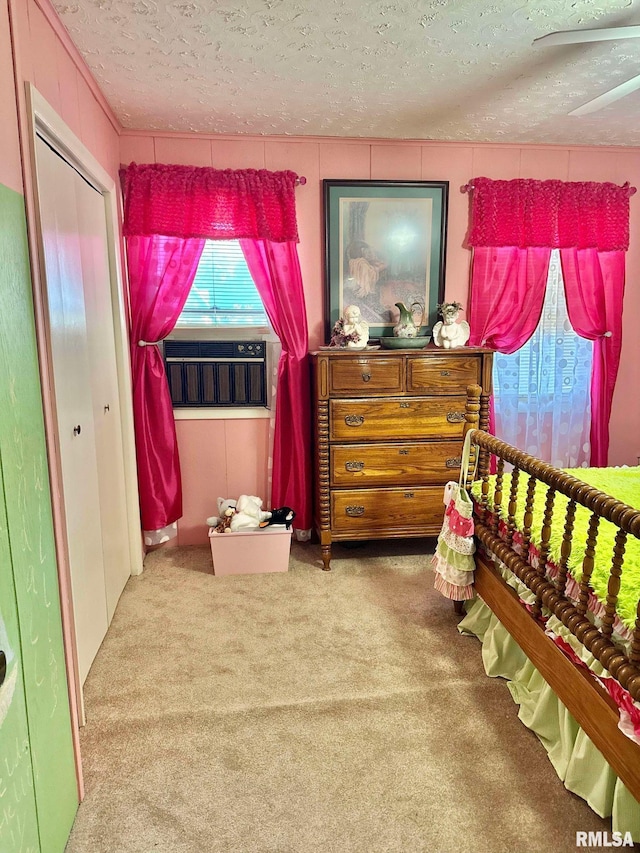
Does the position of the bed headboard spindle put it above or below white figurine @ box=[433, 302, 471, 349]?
below

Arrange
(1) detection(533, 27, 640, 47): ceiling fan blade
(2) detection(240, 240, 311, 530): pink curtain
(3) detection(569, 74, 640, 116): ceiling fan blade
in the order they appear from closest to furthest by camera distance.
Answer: (1) detection(533, 27, 640, 47): ceiling fan blade
(3) detection(569, 74, 640, 116): ceiling fan blade
(2) detection(240, 240, 311, 530): pink curtain

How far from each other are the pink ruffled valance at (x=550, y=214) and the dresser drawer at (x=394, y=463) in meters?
1.33

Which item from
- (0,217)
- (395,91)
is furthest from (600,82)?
(0,217)

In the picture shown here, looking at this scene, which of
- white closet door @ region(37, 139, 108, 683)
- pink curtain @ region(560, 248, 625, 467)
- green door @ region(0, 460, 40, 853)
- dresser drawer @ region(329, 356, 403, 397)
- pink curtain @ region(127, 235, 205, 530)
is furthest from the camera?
pink curtain @ region(560, 248, 625, 467)

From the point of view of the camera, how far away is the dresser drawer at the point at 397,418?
3.16 metres

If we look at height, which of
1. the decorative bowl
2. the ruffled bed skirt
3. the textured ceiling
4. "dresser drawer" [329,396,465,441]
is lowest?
the ruffled bed skirt

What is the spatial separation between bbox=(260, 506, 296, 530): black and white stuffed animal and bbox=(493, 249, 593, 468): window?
4.76 feet

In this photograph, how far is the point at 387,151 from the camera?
11.2ft

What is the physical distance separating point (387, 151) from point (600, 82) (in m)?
1.20

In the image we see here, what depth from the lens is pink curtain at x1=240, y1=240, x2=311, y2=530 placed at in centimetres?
337

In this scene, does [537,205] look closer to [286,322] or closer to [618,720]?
[286,322]

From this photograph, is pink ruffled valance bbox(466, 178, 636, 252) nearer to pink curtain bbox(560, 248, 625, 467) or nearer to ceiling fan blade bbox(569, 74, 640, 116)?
pink curtain bbox(560, 248, 625, 467)

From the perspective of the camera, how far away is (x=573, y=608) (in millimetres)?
1689
